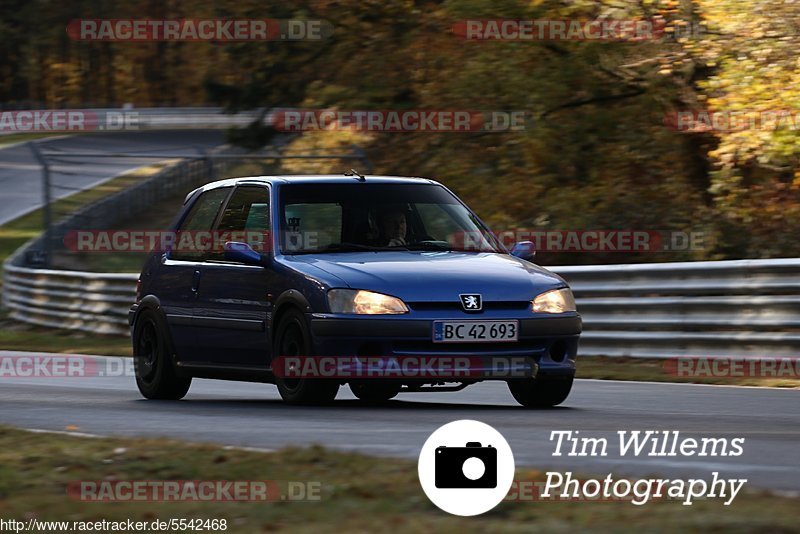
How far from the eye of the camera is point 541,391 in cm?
1083

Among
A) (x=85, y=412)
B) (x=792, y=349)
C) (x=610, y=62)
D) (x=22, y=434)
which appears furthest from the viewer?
(x=610, y=62)

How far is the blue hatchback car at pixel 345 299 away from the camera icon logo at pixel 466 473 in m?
4.03

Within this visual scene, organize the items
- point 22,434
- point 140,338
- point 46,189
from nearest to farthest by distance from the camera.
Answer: point 22,434 → point 140,338 → point 46,189

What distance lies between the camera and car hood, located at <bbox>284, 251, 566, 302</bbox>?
32.9 ft

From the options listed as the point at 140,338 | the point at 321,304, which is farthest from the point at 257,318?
the point at 140,338

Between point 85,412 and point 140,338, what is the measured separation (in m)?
1.69

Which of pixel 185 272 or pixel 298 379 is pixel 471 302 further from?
pixel 185 272

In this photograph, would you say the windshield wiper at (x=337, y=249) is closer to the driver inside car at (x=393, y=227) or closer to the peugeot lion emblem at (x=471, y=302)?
the driver inside car at (x=393, y=227)

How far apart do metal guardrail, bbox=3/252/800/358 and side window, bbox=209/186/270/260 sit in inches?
201

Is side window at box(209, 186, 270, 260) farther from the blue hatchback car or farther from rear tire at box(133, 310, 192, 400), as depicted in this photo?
rear tire at box(133, 310, 192, 400)

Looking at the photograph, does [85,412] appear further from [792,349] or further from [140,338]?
[792,349]

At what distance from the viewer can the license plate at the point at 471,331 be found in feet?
32.8

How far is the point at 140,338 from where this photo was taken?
40.9 ft

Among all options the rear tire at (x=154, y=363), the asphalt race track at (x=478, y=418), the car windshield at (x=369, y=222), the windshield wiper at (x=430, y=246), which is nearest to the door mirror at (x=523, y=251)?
the car windshield at (x=369, y=222)
